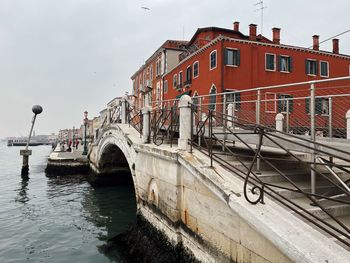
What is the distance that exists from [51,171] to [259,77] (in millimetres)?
17773

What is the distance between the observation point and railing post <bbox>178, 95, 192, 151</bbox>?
6.89 m

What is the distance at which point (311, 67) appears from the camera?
72.3 feet

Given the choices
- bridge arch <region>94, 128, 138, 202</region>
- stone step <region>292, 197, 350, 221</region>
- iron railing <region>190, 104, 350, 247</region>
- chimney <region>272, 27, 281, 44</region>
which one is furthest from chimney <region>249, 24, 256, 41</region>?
stone step <region>292, 197, 350, 221</region>

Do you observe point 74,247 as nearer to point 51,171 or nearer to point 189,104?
point 189,104

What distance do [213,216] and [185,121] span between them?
2.47m

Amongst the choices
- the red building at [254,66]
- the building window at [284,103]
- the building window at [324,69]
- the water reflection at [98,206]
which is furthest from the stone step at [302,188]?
the building window at [324,69]

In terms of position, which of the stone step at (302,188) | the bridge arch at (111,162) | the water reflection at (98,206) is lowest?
the water reflection at (98,206)

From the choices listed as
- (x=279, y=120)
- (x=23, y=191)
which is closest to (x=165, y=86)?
(x=23, y=191)

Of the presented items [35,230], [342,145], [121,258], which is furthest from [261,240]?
[35,230]

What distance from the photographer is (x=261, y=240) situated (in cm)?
427

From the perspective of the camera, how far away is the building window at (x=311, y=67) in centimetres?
2180

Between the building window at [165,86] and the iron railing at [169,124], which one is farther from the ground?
the building window at [165,86]

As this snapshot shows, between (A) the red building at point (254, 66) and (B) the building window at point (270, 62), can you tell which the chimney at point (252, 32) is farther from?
(B) the building window at point (270, 62)

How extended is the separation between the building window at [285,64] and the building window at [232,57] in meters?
3.69
